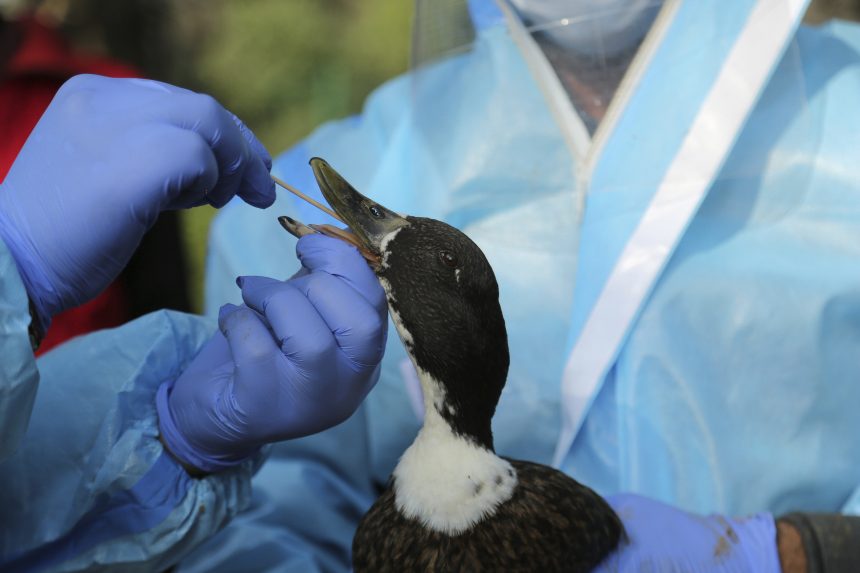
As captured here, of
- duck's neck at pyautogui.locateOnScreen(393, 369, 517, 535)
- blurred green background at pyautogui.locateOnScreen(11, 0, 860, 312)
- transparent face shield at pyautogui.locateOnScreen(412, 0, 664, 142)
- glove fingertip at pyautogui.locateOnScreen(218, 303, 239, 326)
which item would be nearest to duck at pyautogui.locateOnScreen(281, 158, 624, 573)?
duck's neck at pyautogui.locateOnScreen(393, 369, 517, 535)

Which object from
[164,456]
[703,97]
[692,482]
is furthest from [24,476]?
[703,97]

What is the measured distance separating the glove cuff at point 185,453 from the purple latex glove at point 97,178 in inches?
7.7

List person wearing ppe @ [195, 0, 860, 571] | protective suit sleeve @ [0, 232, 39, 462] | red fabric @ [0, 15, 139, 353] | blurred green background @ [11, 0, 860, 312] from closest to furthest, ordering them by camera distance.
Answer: protective suit sleeve @ [0, 232, 39, 462], person wearing ppe @ [195, 0, 860, 571], red fabric @ [0, 15, 139, 353], blurred green background @ [11, 0, 860, 312]

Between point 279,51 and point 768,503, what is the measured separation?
10.2 ft

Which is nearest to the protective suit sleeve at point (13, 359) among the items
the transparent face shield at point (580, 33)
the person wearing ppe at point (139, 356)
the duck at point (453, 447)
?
the person wearing ppe at point (139, 356)

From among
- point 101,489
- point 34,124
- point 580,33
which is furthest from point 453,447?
point 34,124

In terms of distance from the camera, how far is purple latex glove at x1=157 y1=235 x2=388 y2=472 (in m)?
0.92

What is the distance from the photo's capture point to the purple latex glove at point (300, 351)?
918 mm

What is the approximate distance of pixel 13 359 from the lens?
2.73 ft

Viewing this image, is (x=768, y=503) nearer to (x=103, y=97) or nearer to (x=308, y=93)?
(x=103, y=97)

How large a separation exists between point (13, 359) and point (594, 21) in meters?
0.92

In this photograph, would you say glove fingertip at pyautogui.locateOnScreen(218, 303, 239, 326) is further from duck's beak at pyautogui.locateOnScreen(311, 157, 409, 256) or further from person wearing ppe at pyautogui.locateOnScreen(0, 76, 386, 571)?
duck's beak at pyautogui.locateOnScreen(311, 157, 409, 256)

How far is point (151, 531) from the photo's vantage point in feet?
3.38

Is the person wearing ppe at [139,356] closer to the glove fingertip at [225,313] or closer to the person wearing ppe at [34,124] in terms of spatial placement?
the glove fingertip at [225,313]
